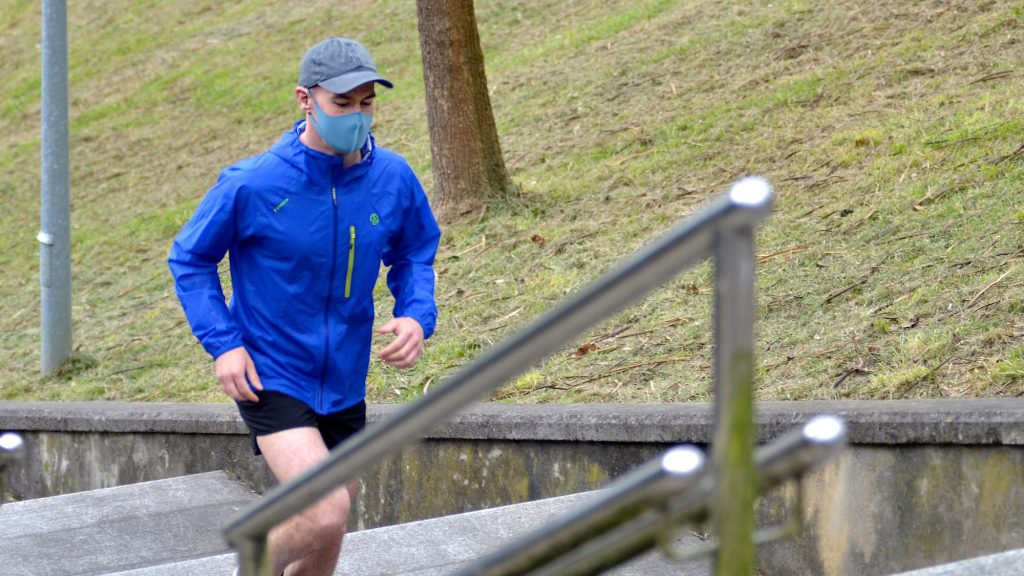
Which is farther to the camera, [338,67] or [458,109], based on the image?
[458,109]

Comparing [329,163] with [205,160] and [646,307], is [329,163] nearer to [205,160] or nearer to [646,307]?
[646,307]

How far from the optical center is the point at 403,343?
3729 mm

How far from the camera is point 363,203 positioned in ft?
12.4

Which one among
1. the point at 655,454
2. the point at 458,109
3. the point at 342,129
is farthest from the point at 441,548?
the point at 458,109

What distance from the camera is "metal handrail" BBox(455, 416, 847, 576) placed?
5.61 feet

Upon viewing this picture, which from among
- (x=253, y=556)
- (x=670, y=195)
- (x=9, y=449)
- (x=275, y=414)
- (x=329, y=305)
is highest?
(x=670, y=195)

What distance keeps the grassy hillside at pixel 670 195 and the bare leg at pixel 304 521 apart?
222cm

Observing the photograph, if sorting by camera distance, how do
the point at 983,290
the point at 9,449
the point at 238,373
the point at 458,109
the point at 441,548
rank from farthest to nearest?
the point at 458,109
the point at 983,290
the point at 441,548
the point at 238,373
the point at 9,449

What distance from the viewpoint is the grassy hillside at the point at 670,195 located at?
5613mm

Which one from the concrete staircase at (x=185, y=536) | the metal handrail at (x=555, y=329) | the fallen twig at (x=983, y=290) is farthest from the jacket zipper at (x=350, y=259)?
the fallen twig at (x=983, y=290)

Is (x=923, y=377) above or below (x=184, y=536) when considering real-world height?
above

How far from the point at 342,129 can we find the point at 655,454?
5.70 ft

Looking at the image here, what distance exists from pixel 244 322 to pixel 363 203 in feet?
1.59

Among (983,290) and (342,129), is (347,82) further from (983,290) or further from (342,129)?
(983,290)
